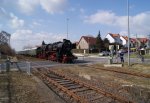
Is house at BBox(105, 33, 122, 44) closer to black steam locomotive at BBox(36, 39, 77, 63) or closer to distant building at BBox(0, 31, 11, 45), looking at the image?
distant building at BBox(0, 31, 11, 45)

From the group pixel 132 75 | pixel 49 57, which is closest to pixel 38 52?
pixel 49 57

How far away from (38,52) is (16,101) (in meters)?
42.9

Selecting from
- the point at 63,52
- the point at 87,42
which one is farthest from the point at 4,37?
the point at 63,52

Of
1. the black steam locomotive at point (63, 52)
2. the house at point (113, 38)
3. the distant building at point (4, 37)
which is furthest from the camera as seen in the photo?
the house at point (113, 38)

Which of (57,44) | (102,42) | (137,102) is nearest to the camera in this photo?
(137,102)

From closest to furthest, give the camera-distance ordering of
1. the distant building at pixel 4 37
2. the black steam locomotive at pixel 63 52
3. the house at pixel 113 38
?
the black steam locomotive at pixel 63 52 < the distant building at pixel 4 37 < the house at pixel 113 38

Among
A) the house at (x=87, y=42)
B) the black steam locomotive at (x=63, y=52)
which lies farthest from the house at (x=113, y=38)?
the black steam locomotive at (x=63, y=52)

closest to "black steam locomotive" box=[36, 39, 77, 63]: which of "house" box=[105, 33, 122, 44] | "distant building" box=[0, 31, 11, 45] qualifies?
"distant building" box=[0, 31, 11, 45]

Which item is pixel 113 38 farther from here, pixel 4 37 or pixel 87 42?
pixel 4 37

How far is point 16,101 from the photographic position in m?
10.9

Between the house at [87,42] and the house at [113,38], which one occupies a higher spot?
the house at [113,38]

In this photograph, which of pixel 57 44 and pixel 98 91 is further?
pixel 57 44

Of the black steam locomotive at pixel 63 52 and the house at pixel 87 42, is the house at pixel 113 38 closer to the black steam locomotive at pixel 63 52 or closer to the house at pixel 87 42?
the house at pixel 87 42

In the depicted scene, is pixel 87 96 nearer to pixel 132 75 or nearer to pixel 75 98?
pixel 75 98
